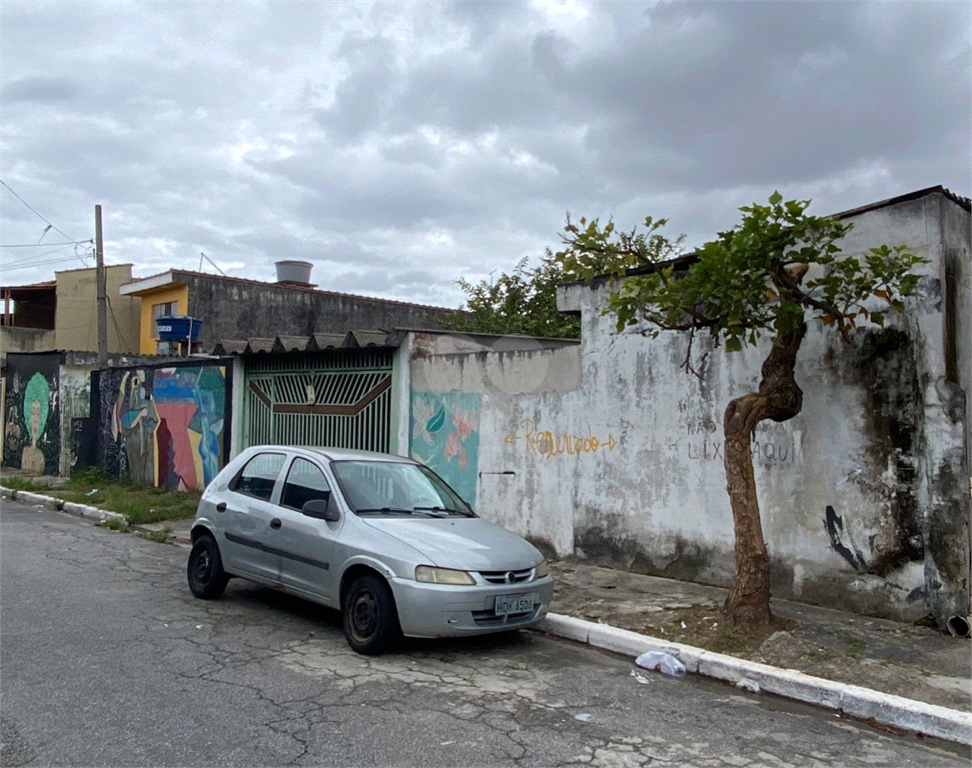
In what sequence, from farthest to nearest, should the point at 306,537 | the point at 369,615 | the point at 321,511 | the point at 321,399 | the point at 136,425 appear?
the point at 136,425, the point at 321,399, the point at 306,537, the point at 321,511, the point at 369,615

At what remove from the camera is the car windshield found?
6961mm

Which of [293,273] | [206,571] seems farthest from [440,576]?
[293,273]

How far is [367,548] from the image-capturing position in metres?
6.29

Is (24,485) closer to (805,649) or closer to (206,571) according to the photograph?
(206,571)

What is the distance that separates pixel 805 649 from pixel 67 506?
13649 mm

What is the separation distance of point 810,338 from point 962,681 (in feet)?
10.9

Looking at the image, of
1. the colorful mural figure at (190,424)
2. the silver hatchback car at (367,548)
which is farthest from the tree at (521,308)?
the silver hatchback car at (367,548)

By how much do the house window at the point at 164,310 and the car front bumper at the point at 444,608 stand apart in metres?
23.0

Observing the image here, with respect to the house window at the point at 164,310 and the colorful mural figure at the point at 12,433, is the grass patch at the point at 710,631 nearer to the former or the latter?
the colorful mural figure at the point at 12,433

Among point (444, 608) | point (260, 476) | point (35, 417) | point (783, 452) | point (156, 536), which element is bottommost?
point (156, 536)

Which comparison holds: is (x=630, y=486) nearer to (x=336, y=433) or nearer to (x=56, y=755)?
(x=336, y=433)

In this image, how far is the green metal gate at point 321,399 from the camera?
1227cm

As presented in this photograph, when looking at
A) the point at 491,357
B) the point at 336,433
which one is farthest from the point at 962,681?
the point at 336,433

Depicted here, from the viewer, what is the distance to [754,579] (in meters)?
6.73
